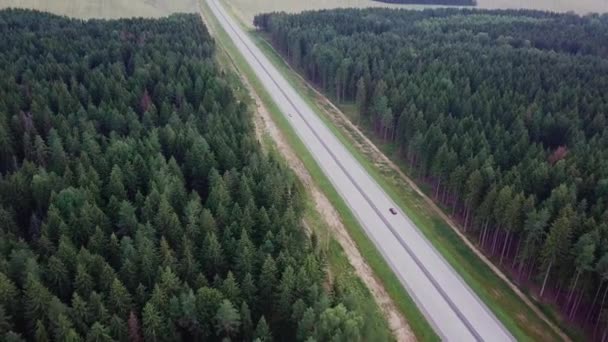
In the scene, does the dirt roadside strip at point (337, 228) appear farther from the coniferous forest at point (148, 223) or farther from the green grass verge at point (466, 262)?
the green grass verge at point (466, 262)

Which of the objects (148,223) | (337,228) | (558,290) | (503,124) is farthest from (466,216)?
(148,223)

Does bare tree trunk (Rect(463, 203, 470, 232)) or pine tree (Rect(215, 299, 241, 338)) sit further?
bare tree trunk (Rect(463, 203, 470, 232))

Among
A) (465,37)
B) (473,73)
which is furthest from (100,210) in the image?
(465,37)

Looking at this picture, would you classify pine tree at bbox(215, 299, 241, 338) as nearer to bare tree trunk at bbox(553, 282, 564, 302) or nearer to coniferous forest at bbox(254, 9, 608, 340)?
coniferous forest at bbox(254, 9, 608, 340)

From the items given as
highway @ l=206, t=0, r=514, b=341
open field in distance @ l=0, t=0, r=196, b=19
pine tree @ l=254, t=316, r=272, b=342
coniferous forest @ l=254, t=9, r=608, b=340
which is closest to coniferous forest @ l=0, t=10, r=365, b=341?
pine tree @ l=254, t=316, r=272, b=342

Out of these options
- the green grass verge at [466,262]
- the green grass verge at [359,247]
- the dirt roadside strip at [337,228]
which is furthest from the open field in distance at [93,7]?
the green grass verge at [466,262]
